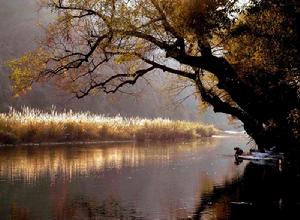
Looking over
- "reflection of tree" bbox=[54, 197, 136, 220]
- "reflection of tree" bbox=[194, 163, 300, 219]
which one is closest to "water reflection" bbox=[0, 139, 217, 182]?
"reflection of tree" bbox=[54, 197, 136, 220]

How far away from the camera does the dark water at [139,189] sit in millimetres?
10984

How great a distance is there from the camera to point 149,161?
2244cm

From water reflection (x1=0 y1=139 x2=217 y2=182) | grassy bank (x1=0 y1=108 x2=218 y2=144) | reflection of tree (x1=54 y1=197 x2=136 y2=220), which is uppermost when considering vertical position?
grassy bank (x1=0 y1=108 x2=218 y2=144)

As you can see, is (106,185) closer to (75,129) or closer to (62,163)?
(62,163)

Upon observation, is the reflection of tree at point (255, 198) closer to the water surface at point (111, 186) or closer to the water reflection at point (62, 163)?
the water surface at point (111, 186)

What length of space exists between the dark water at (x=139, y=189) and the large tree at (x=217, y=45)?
7.47ft

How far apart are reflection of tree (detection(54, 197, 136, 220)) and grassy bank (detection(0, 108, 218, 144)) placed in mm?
18243

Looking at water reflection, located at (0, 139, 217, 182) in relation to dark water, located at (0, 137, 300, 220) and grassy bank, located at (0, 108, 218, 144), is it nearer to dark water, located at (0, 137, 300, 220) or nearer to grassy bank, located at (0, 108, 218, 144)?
dark water, located at (0, 137, 300, 220)

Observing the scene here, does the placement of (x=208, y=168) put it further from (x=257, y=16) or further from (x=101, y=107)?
(x=101, y=107)

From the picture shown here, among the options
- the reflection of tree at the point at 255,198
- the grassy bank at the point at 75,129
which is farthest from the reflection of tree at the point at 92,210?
the grassy bank at the point at 75,129

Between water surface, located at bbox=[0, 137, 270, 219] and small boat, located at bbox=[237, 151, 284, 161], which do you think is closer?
water surface, located at bbox=[0, 137, 270, 219]

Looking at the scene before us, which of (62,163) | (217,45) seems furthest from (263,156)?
(62,163)

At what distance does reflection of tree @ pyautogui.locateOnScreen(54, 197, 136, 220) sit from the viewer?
1044cm

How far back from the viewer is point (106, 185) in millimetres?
14805
